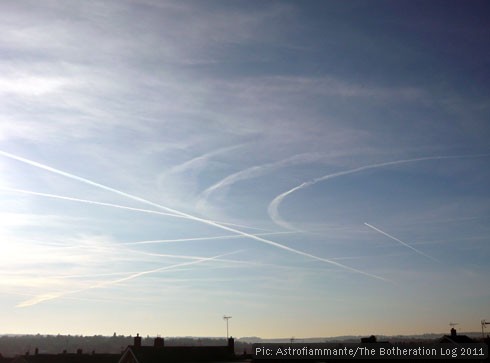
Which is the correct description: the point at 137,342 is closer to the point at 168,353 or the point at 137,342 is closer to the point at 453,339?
the point at 168,353

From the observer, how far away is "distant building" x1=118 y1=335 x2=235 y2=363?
58.5m

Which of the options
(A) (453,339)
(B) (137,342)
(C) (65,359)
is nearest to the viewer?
(B) (137,342)

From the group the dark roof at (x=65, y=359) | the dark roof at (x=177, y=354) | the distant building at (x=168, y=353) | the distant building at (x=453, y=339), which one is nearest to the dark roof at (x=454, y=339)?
the distant building at (x=453, y=339)

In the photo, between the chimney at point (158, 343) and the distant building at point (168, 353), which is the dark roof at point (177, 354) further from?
the chimney at point (158, 343)

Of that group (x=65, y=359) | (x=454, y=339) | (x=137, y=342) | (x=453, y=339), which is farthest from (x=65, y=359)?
(x=454, y=339)

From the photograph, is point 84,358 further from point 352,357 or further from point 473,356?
point 473,356

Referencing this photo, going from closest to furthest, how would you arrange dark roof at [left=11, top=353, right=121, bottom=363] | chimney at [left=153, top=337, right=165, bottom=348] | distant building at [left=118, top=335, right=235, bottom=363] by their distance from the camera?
distant building at [left=118, top=335, right=235, bottom=363]
chimney at [left=153, top=337, right=165, bottom=348]
dark roof at [left=11, top=353, right=121, bottom=363]

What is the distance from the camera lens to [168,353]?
61.9 meters

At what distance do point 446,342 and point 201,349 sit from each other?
3166 centimetres

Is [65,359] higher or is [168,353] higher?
[168,353]

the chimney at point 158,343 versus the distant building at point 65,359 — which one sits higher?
the chimney at point 158,343

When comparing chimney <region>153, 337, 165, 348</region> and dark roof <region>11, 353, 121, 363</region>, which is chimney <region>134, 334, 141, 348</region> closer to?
chimney <region>153, 337, 165, 348</region>

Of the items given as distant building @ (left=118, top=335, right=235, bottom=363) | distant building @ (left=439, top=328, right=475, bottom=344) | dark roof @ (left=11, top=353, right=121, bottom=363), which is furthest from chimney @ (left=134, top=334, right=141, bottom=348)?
distant building @ (left=439, top=328, right=475, bottom=344)

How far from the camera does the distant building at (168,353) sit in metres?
58.5
